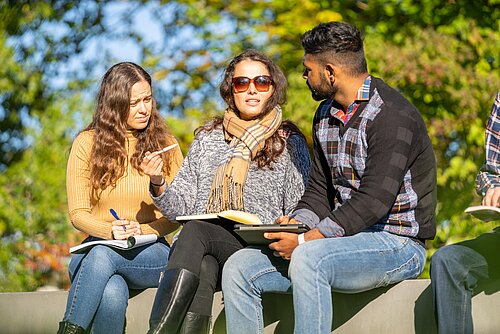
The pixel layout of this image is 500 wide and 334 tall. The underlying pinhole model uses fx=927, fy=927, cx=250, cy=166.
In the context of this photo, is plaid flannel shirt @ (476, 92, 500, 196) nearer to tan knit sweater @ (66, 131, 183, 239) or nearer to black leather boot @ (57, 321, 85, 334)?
A: tan knit sweater @ (66, 131, 183, 239)

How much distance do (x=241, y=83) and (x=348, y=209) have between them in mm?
1167

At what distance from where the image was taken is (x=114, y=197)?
478 cm

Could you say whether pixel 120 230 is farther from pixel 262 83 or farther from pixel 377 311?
pixel 377 311

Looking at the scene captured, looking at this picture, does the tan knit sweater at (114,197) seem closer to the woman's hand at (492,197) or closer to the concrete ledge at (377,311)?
the concrete ledge at (377,311)

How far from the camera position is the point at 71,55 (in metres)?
10.5

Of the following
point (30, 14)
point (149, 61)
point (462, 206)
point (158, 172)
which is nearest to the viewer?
point (158, 172)

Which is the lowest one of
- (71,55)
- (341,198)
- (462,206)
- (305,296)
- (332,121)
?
(462,206)

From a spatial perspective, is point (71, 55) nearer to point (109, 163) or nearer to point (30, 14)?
point (30, 14)

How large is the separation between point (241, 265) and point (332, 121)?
2.53ft

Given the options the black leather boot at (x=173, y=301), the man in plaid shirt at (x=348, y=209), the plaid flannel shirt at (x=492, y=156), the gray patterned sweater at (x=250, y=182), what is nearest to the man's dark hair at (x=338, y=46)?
the man in plaid shirt at (x=348, y=209)

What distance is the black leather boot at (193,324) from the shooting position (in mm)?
3982

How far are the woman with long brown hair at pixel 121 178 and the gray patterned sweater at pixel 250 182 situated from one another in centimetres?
15

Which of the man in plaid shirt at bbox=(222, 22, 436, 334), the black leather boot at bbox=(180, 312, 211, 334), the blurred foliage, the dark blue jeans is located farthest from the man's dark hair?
the blurred foliage

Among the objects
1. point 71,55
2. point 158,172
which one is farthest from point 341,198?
point 71,55
